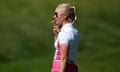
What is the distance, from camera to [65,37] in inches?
313

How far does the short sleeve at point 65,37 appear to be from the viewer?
312 inches

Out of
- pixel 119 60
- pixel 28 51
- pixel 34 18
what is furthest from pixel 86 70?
pixel 34 18

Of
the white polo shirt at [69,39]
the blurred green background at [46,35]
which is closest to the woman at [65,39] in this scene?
the white polo shirt at [69,39]

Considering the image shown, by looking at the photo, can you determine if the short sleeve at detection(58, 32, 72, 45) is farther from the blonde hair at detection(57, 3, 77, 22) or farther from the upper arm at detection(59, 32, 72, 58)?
the blonde hair at detection(57, 3, 77, 22)

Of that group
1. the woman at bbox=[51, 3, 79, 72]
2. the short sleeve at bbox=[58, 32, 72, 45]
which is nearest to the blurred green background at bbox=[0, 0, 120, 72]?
the woman at bbox=[51, 3, 79, 72]

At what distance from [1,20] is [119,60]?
5.16 m

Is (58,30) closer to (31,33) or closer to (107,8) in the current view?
(31,33)

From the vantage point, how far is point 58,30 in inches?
328

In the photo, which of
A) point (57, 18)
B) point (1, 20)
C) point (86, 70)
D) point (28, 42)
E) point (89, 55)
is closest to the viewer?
point (57, 18)

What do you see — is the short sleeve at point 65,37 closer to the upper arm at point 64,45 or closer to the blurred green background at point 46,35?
the upper arm at point 64,45

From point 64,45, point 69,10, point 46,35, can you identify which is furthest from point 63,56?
point 46,35

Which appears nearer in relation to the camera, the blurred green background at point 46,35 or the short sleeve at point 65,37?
the short sleeve at point 65,37

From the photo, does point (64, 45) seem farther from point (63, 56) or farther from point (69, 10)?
point (69, 10)

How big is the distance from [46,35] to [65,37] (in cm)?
1359
